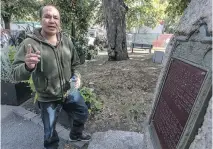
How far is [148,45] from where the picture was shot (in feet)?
40.6

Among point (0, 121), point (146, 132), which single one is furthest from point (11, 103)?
point (146, 132)

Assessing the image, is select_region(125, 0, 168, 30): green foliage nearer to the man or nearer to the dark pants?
the man

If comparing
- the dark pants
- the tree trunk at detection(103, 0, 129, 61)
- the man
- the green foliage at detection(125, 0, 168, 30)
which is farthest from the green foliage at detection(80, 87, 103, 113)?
the green foliage at detection(125, 0, 168, 30)

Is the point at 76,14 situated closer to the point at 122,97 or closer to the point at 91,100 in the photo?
the point at 122,97

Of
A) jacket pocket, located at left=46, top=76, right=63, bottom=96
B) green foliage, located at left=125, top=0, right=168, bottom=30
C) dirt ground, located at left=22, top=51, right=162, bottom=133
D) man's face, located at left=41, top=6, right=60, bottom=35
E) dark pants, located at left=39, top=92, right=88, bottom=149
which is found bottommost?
dirt ground, located at left=22, top=51, right=162, bottom=133

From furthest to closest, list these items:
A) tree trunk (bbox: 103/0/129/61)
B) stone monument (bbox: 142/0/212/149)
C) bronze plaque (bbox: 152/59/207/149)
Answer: tree trunk (bbox: 103/0/129/61) → bronze plaque (bbox: 152/59/207/149) → stone monument (bbox: 142/0/212/149)

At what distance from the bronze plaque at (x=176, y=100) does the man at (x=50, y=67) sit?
1.07 meters

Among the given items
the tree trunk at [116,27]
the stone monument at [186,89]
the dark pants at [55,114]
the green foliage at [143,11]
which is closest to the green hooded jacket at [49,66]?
the dark pants at [55,114]

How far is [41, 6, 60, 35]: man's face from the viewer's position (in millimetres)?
2166

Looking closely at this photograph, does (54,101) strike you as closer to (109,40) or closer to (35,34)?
(35,34)

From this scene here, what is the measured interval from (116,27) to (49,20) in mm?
5235

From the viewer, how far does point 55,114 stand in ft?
7.78

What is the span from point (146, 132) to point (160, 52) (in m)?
5.48

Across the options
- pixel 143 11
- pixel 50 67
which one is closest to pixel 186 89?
pixel 50 67
